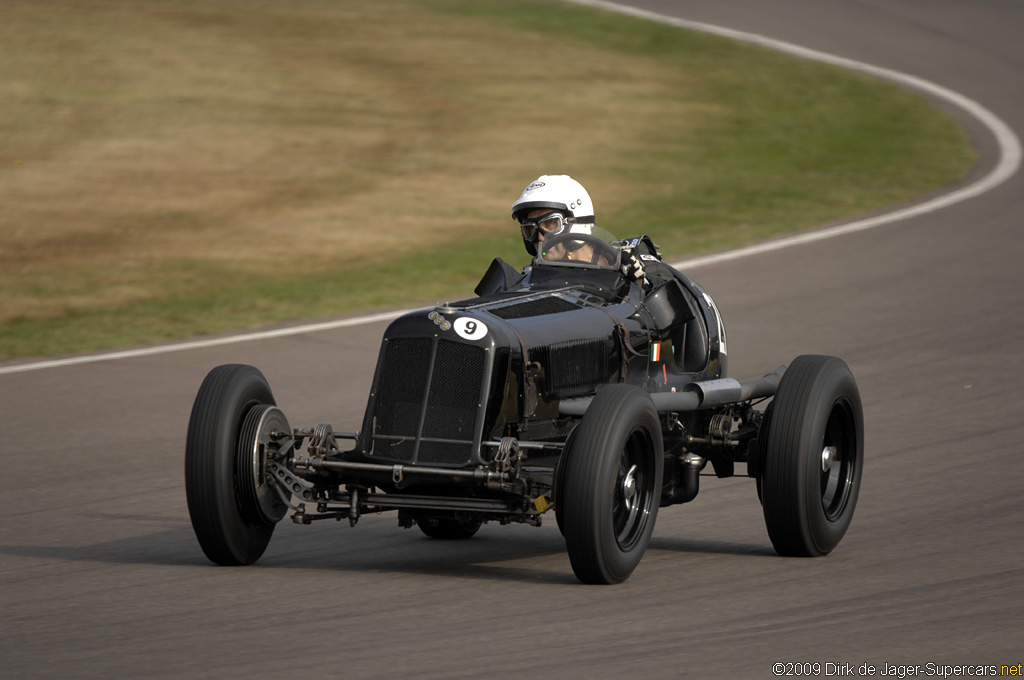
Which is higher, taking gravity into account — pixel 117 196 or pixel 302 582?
pixel 117 196

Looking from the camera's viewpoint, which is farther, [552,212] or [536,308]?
[552,212]

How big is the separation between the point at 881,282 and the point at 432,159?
8604mm

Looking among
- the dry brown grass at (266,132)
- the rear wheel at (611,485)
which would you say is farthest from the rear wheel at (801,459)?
the dry brown grass at (266,132)

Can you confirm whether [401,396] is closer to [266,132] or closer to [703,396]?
[703,396]

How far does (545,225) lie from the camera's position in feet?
29.4

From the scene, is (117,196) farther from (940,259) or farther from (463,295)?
(940,259)

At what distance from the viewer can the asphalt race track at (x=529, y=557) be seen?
603 cm

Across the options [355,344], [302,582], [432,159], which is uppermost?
[432,159]

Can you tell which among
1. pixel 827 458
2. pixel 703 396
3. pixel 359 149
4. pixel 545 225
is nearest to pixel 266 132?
pixel 359 149

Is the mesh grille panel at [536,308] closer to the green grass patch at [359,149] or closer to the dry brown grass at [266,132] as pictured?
the green grass patch at [359,149]

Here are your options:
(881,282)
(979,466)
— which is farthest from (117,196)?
(979,466)

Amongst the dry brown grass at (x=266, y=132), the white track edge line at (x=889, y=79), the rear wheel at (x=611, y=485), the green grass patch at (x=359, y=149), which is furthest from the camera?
the dry brown grass at (x=266, y=132)

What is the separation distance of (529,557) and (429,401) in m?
1.17

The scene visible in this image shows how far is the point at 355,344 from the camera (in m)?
13.9
